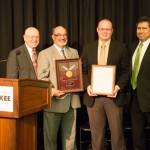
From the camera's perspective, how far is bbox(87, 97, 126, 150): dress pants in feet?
9.84

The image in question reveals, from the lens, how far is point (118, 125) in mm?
3018

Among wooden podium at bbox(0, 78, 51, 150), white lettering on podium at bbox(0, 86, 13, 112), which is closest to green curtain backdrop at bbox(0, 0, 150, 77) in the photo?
wooden podium at bbox(0, 78, 51, 150)

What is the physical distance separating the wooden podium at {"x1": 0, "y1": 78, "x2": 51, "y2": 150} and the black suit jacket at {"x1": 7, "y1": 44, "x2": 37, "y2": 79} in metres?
1.11

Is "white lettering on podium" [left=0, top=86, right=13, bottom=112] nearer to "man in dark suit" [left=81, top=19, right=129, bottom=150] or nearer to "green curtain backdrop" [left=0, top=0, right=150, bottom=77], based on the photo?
"man in dark suit" [left=81, top=19, right=129, bottom=150]

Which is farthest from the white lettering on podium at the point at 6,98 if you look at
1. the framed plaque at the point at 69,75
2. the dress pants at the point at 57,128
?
the dress pants at the point at 57,128

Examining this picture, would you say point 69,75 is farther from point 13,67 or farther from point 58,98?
point 13,67

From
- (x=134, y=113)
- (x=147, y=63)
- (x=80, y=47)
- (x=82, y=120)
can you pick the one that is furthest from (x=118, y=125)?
(x=80, y=47)

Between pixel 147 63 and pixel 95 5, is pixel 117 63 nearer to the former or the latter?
pixel 147 63

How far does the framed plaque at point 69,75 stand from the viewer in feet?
9.70

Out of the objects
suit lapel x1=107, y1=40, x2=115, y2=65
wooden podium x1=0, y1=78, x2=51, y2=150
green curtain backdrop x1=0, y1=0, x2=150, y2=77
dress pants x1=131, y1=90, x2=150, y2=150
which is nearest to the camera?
wooden podium x1=0, y1=78, x2=51, y2=150

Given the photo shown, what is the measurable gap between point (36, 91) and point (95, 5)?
2.13 metres

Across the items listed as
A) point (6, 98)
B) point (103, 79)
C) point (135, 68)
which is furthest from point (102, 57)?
point (6, 98)

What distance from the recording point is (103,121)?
3.09m

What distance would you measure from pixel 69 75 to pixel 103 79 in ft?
1.18
